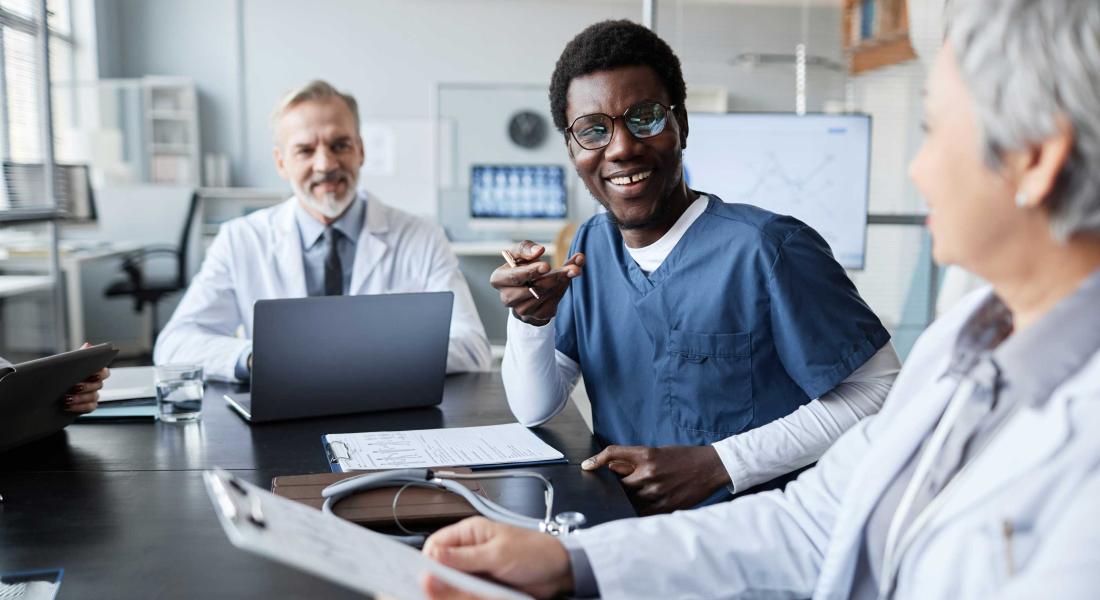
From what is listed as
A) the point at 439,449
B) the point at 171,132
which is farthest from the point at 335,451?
the point at 171,132

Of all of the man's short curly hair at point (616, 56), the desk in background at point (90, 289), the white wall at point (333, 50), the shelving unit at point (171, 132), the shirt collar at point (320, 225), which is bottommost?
the desk in background at point (90, 289)

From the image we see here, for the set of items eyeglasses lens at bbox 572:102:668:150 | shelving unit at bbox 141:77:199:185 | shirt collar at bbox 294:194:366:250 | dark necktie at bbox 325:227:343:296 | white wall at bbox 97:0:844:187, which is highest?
white wall at bbox 97:0:844:187

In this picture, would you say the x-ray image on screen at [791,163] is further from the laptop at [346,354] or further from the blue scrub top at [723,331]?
the laptop at [346,354]

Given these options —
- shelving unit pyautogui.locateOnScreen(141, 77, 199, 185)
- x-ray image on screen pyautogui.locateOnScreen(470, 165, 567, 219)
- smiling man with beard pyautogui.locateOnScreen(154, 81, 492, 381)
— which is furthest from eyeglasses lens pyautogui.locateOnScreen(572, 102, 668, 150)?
shelving unit pyautogui.locateOnScreen(141, 77, 199, 185)

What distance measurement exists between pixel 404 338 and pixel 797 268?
68 centimetres

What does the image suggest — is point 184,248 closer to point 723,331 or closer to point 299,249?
point 299,249

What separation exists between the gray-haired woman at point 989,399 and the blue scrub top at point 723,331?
451mm

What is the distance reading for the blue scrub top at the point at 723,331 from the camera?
1.34m

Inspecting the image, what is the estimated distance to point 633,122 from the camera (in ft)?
4.78

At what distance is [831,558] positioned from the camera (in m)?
0.85

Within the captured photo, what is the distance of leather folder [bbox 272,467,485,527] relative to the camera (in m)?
0.98

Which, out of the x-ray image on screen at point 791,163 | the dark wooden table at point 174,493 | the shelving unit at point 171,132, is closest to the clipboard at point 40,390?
the dark wooden table at point 174,493

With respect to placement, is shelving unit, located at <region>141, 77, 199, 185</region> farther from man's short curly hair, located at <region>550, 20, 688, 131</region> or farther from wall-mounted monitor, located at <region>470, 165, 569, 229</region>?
man's short curly hair, located at <region>550, 20, 688, 131</region>

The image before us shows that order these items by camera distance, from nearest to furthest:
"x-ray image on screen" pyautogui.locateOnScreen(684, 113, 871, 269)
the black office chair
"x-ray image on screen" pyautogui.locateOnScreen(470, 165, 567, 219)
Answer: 1. "x-ray image on screen" pyautogui.locateOnScreen(684, 113, 871, 269)
2. the black office chair
3. "x-ray image on screen" pyautogui.locateOnScreen(470, 165, 567, 219)
